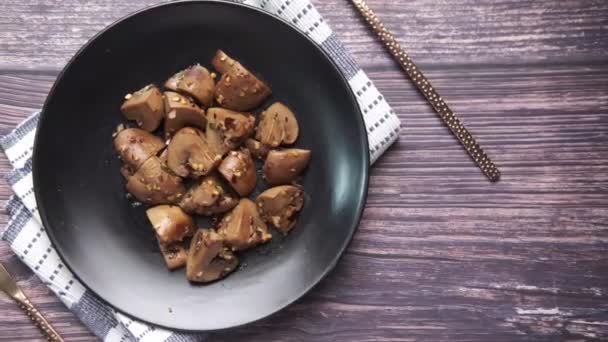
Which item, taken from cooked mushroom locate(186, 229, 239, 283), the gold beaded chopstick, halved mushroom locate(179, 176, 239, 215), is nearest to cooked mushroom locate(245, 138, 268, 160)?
halved mushroom locate(179, 176, 239, 215)

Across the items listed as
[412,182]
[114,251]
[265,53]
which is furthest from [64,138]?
[412,182]

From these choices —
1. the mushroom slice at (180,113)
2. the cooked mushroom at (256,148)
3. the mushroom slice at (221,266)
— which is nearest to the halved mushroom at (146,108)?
the mushroom slice at (180,113)

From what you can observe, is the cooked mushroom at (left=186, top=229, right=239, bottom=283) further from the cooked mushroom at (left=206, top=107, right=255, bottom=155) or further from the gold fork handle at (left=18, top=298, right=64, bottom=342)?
the gold fork handle at (left=18, top=298, right=64, bottom=342)

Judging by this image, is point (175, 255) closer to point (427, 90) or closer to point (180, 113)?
point (180, 113)

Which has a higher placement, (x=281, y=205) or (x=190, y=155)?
(x=190, y=155)

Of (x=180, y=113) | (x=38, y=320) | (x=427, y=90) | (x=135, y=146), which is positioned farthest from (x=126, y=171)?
(x=427, y=90)
